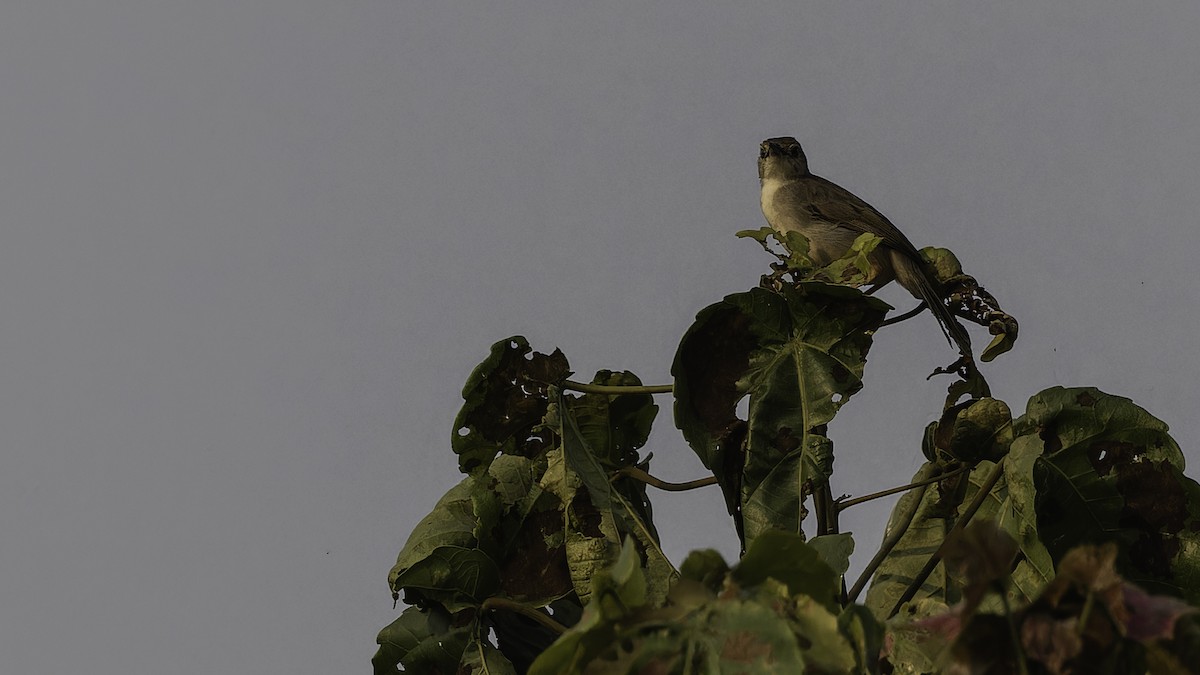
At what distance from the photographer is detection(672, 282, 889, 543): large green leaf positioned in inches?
147

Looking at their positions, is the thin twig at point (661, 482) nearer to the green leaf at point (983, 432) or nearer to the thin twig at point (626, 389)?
the thin twig at point (626, 389)

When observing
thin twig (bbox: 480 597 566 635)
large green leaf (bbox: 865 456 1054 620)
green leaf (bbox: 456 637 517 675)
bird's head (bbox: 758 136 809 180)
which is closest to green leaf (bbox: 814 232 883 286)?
large green leaf (bbox: 865 456 1054 620)

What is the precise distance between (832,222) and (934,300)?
117 cm

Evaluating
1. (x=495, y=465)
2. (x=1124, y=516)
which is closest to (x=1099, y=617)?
(x=1124, y=516)

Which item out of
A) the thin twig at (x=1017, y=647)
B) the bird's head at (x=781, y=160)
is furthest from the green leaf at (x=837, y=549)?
the bird's head at (x=781, y=160)

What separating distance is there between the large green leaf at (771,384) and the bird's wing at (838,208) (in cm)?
113

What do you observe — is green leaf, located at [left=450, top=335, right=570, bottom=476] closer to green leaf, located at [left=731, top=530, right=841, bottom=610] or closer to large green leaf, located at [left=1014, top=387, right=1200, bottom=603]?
large green leaf, located at [left=1014, top=387, right=1200, bottom=603]

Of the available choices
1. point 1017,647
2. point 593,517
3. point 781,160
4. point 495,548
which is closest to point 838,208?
point 781,160

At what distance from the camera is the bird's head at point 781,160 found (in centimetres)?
605

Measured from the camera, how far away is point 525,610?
12.3 ft

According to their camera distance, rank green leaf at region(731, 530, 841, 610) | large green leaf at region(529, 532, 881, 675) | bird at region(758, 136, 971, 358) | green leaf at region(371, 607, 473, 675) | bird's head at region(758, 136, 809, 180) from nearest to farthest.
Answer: large green leaf at region(529, 532, 881, 675) < green leaf at region(731, 530, 841, 610) < green leaf at region(371, 607, 473, 675) < bird at region(758, 136, 971, 358) < bird's head at region(758, 136, 809, 180)

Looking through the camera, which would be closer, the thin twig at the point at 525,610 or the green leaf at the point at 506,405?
the thin twig at the point at 525,610

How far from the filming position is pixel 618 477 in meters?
4.05

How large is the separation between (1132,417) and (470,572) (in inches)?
72.4
